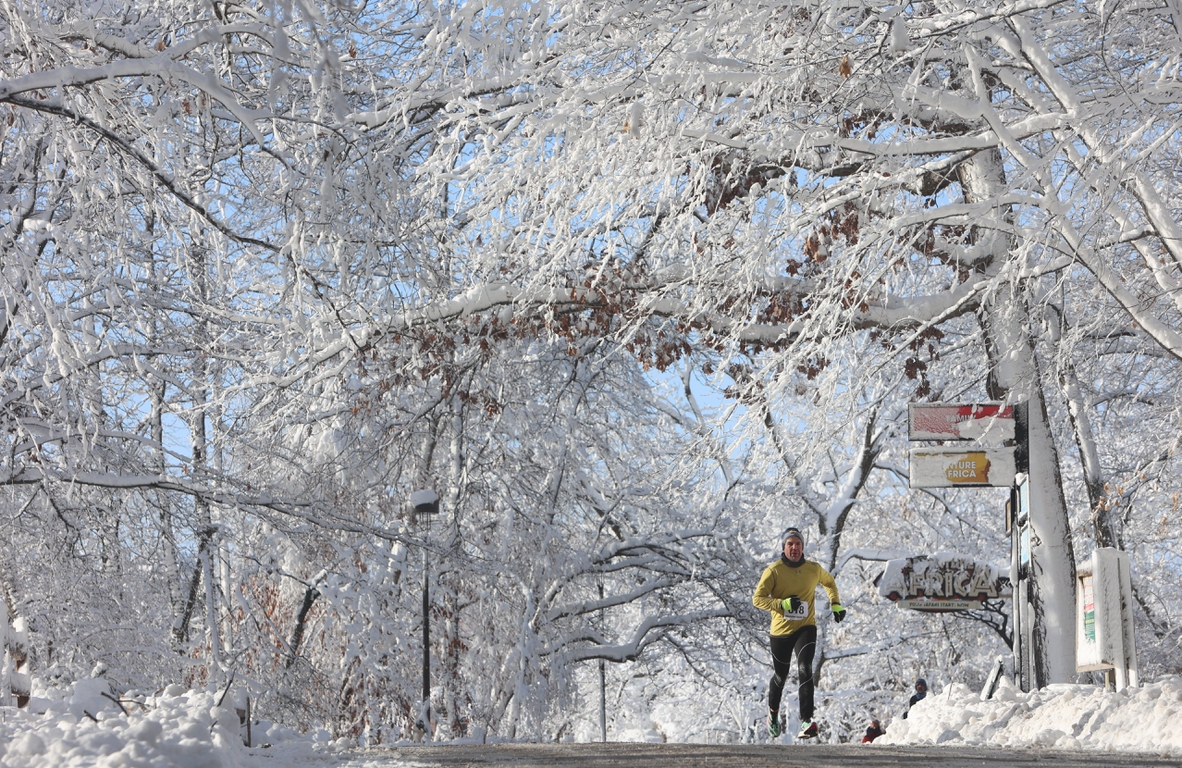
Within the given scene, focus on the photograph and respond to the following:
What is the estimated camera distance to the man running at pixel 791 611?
980 centimetres

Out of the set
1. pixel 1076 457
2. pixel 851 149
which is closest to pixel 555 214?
pixel 851 149

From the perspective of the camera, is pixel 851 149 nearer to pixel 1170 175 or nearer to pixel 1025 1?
pixel 1025 1

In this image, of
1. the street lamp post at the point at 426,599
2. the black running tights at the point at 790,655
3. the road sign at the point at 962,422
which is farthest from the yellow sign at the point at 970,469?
the street lamp post at the point at 426,599

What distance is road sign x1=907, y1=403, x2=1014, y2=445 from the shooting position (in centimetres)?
1058

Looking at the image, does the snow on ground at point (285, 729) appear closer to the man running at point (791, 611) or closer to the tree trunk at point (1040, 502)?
the man running at point (791, 611)

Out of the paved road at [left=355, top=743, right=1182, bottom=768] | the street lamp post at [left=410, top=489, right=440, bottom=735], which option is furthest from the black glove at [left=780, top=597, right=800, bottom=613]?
the street lamp post at [left=410, top=489, right=440, bottom=735]

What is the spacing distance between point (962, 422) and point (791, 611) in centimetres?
241

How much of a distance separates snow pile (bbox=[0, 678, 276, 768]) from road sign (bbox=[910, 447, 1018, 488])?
6.47 metres

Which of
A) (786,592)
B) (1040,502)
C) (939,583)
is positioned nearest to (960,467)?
(1040,502)

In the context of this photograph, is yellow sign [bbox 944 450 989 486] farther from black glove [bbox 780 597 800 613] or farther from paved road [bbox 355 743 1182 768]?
paved road [bbox 355 743 1182 768]

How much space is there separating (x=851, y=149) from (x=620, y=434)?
1061 centimetres

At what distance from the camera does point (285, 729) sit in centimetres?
740

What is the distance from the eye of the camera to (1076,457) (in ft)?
77.7

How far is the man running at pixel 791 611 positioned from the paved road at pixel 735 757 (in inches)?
81.4
